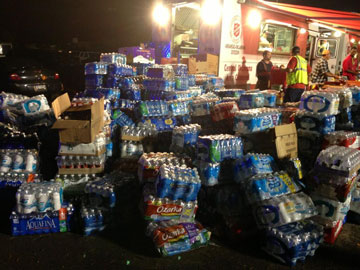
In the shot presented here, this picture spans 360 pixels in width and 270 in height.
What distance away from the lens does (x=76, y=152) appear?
4754mm

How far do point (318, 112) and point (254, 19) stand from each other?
834 centimetres

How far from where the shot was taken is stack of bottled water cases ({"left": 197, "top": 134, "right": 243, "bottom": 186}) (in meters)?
4.35

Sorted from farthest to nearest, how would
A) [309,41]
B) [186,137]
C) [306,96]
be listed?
[309,41] < [186,137] < [306,96]

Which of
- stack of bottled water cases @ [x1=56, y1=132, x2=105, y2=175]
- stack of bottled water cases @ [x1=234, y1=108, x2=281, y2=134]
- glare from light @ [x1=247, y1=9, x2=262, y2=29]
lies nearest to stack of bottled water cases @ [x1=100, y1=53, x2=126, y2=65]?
stack of bottled water cases @ [x1=56, y1=132, x2=105, y2=175]

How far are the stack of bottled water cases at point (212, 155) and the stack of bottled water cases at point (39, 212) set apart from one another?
1960mm

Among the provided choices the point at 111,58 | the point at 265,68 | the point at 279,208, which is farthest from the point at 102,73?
the point at 279,208

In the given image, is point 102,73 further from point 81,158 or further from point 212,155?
point 212,155

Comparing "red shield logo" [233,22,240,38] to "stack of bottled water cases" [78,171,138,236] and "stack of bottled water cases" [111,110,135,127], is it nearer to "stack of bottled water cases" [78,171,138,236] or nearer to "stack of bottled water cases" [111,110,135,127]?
"stack of bottled water cases" [111,110,135,127]

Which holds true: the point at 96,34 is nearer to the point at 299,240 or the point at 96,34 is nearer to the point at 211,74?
the point at 211,74

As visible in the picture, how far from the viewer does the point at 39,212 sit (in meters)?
3.98

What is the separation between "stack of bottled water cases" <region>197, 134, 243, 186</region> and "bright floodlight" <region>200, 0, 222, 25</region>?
781 centimetres

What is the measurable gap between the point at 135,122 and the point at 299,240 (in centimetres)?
416

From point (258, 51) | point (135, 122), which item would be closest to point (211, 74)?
point (258, 51)

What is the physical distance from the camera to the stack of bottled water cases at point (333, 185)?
3.91 meters
